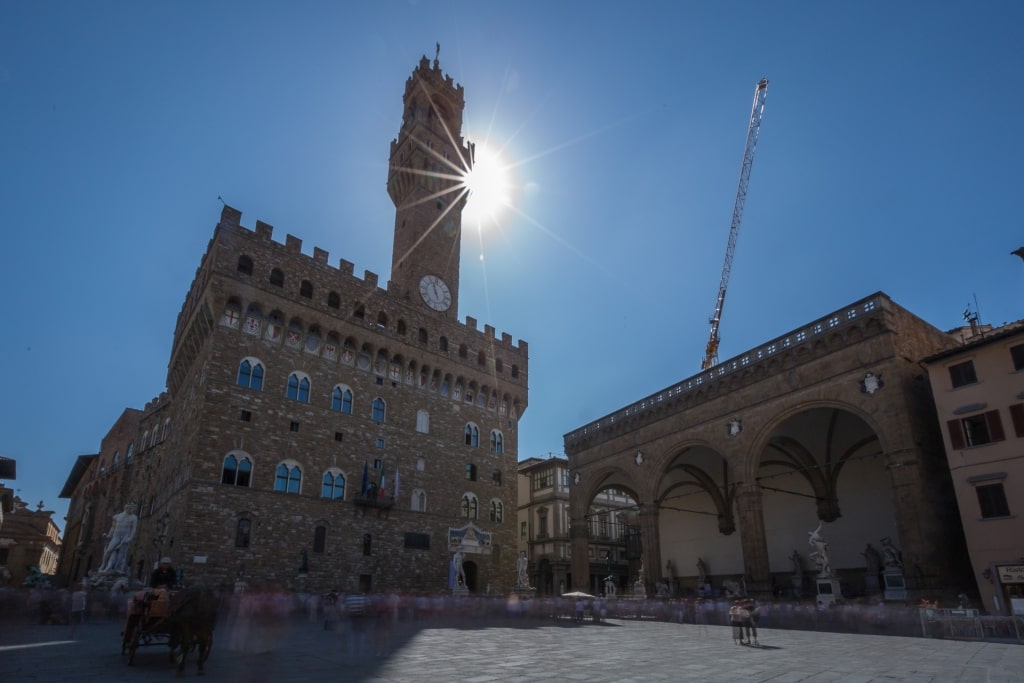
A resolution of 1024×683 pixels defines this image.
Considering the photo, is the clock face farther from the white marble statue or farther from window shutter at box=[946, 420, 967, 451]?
window shutter at box=[946, 420, 967, 451]

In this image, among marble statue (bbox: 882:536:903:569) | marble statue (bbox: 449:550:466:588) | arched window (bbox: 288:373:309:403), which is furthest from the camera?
marble statue (bbox: 449:550:466:588)

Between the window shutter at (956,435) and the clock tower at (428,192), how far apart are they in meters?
26.4

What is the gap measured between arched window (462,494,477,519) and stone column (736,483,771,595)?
1660cm

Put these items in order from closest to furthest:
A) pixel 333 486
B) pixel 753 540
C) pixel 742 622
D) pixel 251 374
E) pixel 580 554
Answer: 1. pixel 742 622
2. pixel 753 540
3. pixel 251 374
4. pixel 333 486
5. pixel 580 554

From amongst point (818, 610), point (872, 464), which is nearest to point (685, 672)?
point (818, 610)

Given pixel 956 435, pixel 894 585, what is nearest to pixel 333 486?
→ pixel 894 585

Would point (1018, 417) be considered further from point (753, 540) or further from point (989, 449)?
point (753, 540)

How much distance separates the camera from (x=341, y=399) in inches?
1211

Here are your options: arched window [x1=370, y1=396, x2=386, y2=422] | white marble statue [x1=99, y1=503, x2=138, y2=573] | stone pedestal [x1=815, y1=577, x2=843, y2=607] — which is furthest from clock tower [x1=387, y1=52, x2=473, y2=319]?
stone pedestal [x1=815, y1=577, x2=843, y2=607]

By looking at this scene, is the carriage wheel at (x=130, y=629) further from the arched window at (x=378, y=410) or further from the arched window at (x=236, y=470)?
the arched window at (x=378, y=410)

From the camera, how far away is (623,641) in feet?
45.0

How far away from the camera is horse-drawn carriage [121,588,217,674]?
7.68 metres

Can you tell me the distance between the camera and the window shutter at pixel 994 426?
1778 centimetres

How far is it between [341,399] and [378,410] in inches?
89.7
